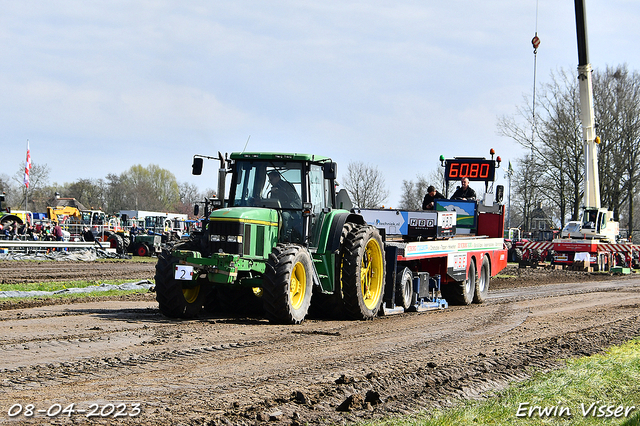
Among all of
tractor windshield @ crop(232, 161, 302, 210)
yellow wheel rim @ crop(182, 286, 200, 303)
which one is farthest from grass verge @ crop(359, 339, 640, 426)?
yellow wheel rim @ crop(182, 286, 200, 303)

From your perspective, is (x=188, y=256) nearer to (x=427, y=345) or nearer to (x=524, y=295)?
(x=427, y=345)

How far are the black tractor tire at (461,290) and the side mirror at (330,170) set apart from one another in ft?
18.3

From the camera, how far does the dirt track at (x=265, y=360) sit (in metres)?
5.16

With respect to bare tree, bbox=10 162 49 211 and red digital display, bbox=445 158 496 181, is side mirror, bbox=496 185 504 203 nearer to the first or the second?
red digital display, bbox=445 158 496 181

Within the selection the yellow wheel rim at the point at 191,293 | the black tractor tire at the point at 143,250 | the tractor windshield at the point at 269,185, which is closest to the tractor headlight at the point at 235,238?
the tractor windshield at the point at 269,185

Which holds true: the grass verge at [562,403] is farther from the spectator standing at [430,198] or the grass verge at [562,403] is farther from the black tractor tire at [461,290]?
the spectator standing at [430,198]

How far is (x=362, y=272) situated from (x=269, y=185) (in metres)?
2.23

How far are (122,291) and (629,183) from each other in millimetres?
40552

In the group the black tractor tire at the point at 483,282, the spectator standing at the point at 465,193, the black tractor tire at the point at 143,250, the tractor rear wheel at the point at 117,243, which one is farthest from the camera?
the black tractor tire at the point at 143,250

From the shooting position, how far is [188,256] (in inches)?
377

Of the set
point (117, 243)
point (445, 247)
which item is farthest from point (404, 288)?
point (117, 243)

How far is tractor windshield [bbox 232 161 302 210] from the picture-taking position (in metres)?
10.5

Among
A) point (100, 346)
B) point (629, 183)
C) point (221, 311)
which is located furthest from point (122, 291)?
point (629, 183)

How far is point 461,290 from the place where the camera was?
1484 centimetres
